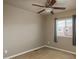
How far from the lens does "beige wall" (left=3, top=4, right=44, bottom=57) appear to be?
3476 mm

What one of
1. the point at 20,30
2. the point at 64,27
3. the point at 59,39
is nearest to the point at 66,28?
the point at 64,27

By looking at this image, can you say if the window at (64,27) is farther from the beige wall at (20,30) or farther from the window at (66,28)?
the beige wall at (20,30)

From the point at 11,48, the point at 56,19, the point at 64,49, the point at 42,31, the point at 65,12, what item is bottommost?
the point at 64,49

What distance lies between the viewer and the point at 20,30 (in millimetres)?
3951

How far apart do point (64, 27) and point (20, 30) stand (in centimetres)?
247

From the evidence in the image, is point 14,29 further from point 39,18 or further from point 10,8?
point 39,18

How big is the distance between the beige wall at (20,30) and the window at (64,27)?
1.16 metres

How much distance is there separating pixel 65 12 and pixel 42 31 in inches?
74.8

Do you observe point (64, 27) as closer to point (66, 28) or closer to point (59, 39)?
point (66, 28)

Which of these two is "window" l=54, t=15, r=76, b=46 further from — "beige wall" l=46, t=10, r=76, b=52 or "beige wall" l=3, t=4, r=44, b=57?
"beige wall" l=3, t=4, r=44, b=57

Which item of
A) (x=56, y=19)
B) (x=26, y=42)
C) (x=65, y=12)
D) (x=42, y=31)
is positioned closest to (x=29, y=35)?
(x=26, y=42)

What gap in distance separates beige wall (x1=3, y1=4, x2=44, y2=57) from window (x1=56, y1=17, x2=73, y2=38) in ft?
3.82

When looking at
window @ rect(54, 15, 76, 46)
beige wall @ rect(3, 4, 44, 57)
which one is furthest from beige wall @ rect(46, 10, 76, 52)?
beige wall @ rect(3, 4, 44, 57)

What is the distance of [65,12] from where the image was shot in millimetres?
4367
